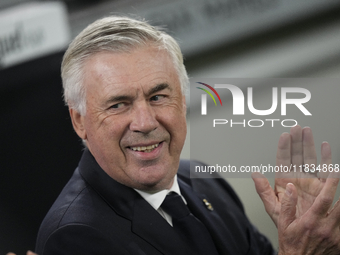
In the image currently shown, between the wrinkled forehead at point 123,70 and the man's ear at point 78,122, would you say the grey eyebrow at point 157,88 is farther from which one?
the man's ear at point 78,122

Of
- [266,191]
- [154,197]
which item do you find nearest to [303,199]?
[266,191]

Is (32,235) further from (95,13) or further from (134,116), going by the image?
(95,13)

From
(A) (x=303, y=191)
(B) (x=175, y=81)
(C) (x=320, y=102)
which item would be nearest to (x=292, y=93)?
(C) (x=320, y=102)

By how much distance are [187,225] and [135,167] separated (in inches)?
9.9

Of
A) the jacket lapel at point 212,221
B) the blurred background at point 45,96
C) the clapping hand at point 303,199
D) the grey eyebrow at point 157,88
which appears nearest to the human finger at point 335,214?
the clapping hand at point 303,199

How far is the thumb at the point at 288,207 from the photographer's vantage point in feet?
3.42

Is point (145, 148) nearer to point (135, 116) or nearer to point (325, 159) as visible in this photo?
point (135, 116)

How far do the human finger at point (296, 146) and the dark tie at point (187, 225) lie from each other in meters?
0.38

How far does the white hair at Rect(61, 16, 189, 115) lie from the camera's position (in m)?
1.11

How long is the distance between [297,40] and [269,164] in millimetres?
2177

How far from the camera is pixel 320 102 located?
173 centimetres

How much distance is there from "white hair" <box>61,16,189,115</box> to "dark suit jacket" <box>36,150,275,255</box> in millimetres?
216

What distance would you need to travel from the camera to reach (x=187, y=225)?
3.94 feet

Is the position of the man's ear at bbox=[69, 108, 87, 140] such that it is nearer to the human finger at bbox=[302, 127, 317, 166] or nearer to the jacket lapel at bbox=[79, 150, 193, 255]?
the jacket lapel at bbox=[79, 150, 193, 255]
